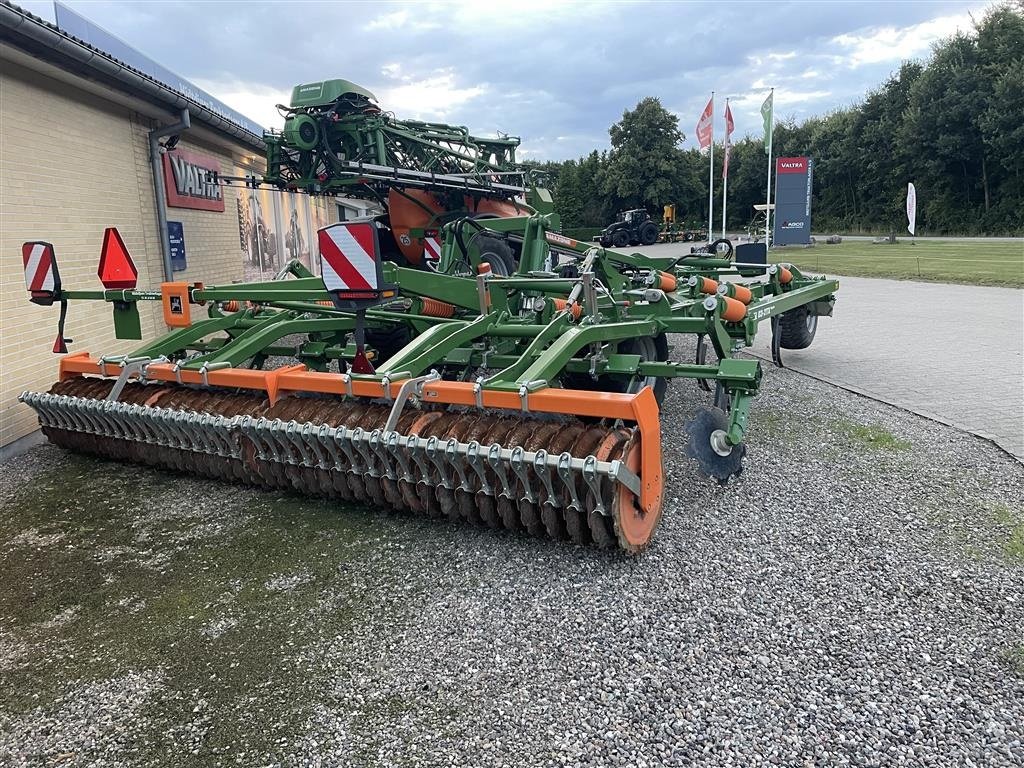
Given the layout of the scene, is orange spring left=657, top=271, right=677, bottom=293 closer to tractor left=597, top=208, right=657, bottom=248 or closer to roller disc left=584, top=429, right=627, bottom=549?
roller disc left=584, top=429, right=627, bottom=549

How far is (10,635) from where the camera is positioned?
296 cm

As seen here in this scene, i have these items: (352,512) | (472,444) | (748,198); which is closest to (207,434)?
(352,512)

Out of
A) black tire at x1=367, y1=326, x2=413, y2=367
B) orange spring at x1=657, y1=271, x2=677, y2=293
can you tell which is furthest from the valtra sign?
orange spring at x1=657, y1=271, x2=677, y2=293

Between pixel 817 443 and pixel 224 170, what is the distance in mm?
9774

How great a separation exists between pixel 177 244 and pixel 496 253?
13.5 feet

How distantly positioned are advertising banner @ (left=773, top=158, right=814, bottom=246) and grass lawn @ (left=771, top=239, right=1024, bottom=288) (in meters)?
0.84

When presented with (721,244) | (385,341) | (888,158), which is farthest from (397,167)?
(888,158)

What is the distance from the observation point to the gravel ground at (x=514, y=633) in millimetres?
2303

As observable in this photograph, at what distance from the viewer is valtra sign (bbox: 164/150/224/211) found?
888 cm

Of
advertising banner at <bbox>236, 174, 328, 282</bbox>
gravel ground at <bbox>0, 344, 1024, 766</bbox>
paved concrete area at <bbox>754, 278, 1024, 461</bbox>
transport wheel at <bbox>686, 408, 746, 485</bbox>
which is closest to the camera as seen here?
gravel ground at <bbox>0, 344, 1024, 766</bbox>

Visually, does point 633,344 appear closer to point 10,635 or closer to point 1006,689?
point 1006,689

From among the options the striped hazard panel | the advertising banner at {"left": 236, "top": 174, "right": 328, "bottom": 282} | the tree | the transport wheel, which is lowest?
the transport wheel

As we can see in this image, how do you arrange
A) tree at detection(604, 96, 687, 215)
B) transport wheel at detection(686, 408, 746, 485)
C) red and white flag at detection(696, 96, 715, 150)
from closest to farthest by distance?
1. transport wheel at detection(686, 408, 746, 485)
2. red and white flag at detection(696, 96, 715, 150)
3. tree at detection(604, 96, 687, 215)

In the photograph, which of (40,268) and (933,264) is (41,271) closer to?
(40,268)
